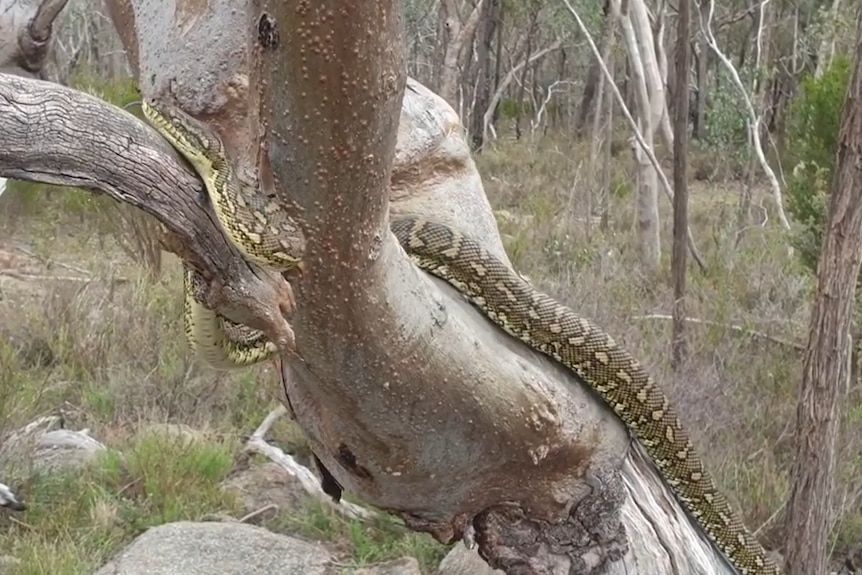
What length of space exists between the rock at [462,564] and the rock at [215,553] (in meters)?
0.60

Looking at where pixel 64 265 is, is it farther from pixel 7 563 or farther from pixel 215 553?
pixel 215 553

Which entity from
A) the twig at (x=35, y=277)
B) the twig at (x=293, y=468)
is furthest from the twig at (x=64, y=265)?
the twig at (x=293, y=468)

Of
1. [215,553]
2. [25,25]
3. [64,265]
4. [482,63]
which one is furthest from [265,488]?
[482,63]

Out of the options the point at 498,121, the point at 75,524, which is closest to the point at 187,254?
the point at 75,524

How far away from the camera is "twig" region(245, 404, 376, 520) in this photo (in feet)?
17.2

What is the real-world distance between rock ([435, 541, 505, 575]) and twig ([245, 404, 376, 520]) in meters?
0.58

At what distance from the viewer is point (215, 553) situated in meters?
4.84

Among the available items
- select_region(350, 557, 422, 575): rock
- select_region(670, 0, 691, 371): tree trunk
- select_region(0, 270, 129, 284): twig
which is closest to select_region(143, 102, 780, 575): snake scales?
select_region(350, 557, 422, 575): rock

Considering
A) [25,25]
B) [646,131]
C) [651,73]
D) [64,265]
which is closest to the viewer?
[25,25]

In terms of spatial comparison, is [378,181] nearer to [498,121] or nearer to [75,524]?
[75,524]

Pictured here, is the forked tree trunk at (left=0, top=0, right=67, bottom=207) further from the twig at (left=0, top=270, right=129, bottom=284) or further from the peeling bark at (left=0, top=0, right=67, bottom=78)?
the twig at (left=0, top=270, right=129, bottom=284)

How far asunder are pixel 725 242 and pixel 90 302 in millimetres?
6768

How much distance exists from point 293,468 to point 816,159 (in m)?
4.72

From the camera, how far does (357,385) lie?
2.48 meters
